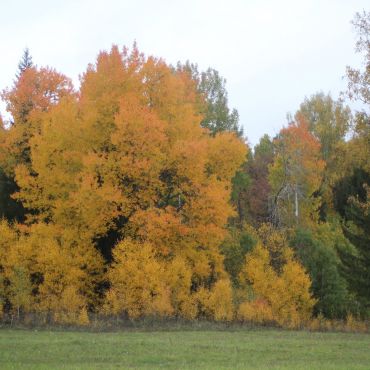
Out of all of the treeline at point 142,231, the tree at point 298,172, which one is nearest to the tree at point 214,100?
the tree at point 298,172

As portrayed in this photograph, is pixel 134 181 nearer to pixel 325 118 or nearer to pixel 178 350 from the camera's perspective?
pixel 178 350

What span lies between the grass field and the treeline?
496 cm

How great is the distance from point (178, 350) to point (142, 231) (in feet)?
40.9

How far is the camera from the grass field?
46.4 ft

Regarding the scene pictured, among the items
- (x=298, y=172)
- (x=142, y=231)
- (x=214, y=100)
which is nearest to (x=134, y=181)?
(x=142, y=231)

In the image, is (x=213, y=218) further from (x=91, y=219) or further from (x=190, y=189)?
(x=91, y=219)

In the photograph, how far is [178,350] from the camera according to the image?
17000 millimetres

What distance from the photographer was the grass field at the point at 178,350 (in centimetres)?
1416

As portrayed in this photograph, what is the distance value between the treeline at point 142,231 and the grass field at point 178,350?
4960 mm

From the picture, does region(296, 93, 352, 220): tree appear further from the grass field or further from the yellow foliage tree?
the grass field

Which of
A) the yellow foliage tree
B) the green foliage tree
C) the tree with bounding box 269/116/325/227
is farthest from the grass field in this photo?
the tree with bounding box 269/116/325/227

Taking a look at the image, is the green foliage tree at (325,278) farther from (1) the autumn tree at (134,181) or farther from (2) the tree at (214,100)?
(2) the tree at (214,100)

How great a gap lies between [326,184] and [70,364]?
40861mm

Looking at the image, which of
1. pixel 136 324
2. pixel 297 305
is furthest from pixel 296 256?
pixel 136 324
